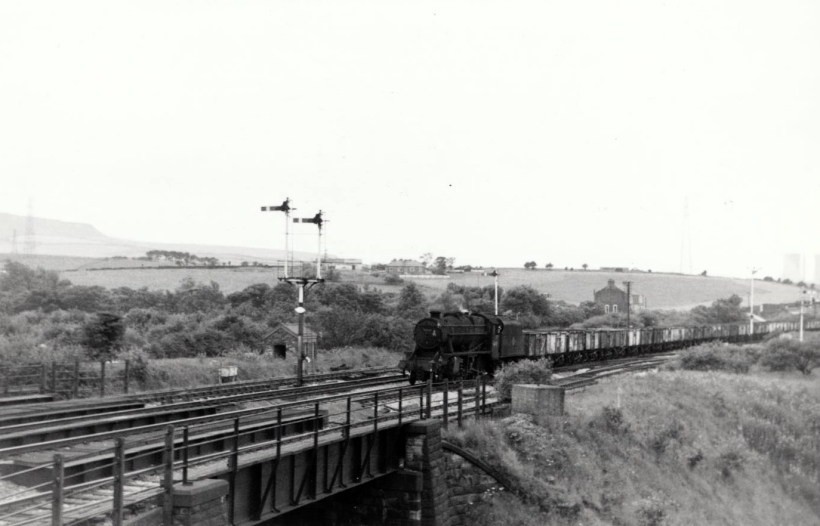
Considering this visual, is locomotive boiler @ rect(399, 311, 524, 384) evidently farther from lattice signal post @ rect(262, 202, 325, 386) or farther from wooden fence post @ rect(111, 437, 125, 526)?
wooden fence post @ rect(111, 437, 125, 526)

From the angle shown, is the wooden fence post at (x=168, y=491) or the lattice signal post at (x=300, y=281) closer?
the wooden fence post at (x=168, y=491)

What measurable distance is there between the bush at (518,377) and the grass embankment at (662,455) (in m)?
1.30

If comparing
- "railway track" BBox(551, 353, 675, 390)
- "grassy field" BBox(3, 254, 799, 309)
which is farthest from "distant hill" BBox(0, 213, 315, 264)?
"railway track" BBox(551, 353, 675, 390)

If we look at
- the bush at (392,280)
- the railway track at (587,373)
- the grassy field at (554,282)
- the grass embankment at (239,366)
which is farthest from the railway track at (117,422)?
the bush at (392,280)

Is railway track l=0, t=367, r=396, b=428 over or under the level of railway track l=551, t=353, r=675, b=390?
over

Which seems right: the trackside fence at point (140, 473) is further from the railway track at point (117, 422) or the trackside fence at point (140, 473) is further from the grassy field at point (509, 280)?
the grassy field at point (509, 280)

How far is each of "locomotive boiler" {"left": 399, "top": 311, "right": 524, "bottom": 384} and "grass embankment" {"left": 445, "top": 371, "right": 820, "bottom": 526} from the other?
12.8 ft

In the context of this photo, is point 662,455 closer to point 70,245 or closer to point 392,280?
point 392,280

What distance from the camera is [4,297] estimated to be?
161 ft

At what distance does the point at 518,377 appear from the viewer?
22641mm

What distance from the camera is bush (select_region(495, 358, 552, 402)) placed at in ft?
72.9

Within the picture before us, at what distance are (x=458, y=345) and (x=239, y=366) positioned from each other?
904cm

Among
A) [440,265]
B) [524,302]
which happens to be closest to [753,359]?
[524,302]

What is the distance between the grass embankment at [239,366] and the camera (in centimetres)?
2750
